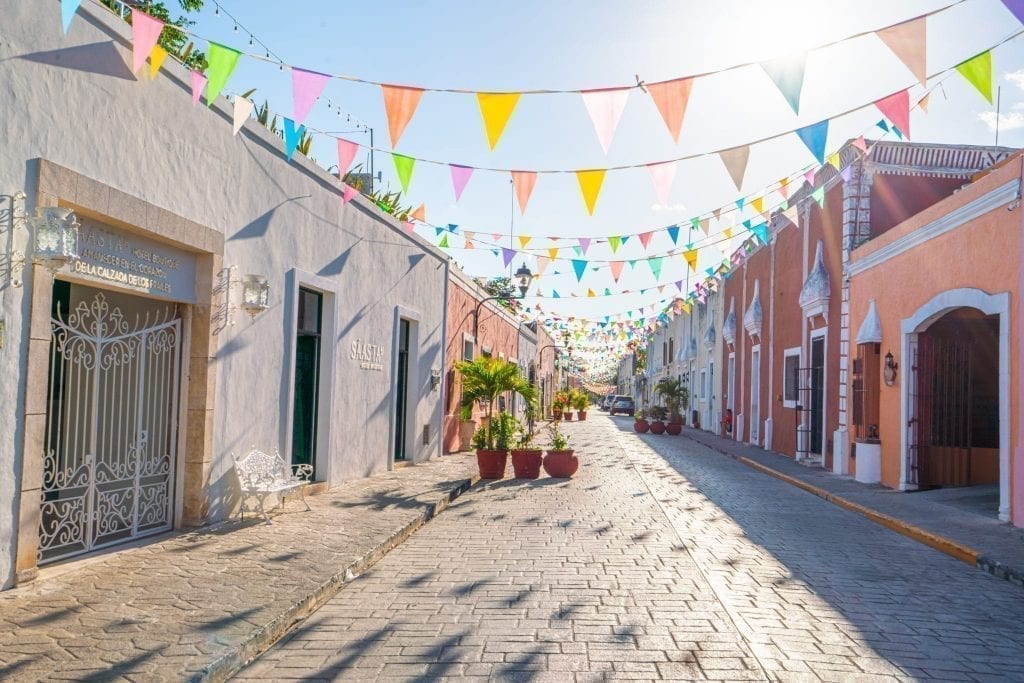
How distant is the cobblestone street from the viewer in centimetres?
466


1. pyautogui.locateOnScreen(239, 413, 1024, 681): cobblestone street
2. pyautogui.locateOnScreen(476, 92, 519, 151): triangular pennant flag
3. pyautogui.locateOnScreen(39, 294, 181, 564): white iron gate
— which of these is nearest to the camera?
pyautogui.locateOnScreen(239, 413, 1024, 681): cobblestone street

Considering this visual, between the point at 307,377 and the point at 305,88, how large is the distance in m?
4.72

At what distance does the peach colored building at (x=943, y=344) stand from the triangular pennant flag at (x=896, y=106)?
123 inches

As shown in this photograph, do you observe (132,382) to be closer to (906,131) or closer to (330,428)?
(330,428)

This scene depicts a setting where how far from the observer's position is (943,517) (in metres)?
10.5

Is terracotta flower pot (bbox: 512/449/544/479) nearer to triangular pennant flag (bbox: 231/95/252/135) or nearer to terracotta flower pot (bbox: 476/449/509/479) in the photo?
terracotta flower pot (bbox: 476/449/509/479)

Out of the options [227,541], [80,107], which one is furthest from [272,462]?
[80,107]

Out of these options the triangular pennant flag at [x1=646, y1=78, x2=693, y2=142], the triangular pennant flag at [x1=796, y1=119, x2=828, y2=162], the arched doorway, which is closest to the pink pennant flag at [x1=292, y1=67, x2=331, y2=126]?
the triangular pennant flag at [x1=646, y1=78, x2=693, y2=142]

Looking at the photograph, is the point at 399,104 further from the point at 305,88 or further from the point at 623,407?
the point at 623,407

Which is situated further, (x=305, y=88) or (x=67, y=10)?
(x=305, y=88)

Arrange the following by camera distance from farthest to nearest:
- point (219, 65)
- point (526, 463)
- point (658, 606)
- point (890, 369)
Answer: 1. point (526, 463)
2. point (890, 369)
3. point (219, 65)
4. point (658, 606)

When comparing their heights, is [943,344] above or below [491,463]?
above

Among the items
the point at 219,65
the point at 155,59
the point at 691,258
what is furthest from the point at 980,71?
the point at 691,258

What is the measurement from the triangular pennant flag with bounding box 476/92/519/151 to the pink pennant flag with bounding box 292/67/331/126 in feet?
4.96
